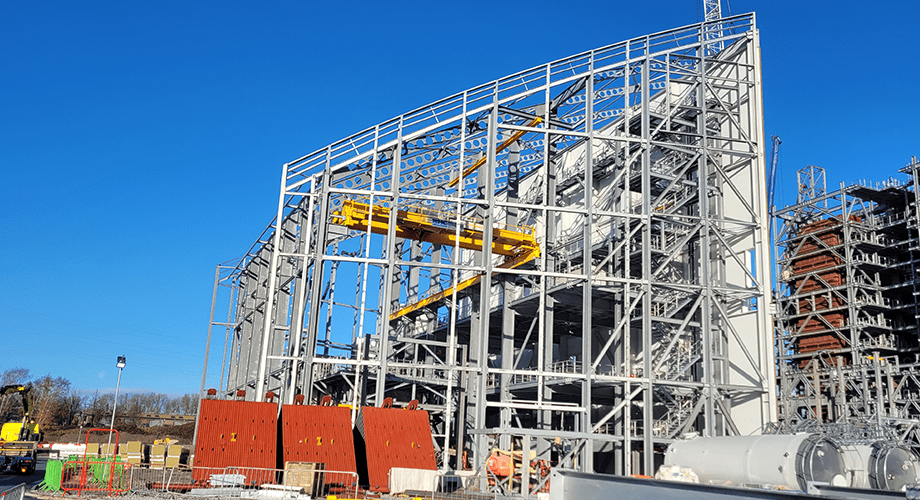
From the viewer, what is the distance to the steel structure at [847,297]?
161 ft

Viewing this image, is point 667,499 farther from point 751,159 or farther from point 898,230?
point 898,230

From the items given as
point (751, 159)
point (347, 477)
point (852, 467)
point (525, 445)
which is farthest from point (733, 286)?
point (347, 477)

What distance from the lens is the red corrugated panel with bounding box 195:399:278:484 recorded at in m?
24.0

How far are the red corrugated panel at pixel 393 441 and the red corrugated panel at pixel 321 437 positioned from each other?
2.08 ft

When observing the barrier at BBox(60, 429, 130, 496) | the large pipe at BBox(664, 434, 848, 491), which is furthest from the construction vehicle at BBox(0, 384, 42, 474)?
the large pipe at BBox(664, 434, 848, 491)

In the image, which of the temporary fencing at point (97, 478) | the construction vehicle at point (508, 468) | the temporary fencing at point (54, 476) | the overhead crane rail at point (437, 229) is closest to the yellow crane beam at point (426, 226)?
the overhead crane rail at point (437, 229)

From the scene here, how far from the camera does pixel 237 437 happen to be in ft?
82.1

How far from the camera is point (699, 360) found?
1265 inches

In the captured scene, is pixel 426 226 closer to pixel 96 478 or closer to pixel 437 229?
pixel 437 229

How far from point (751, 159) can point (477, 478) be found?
18949mm

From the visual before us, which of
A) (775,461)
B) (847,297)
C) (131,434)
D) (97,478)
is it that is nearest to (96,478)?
(97,478)

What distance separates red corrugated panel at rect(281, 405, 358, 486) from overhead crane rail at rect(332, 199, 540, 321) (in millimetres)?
8704

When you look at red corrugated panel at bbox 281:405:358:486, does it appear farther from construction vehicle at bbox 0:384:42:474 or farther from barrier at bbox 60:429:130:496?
construction vehicle at bbox 0:384:42:474

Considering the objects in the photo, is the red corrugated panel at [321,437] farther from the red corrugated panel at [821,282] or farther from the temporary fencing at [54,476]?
the red corrugated panel at [821,282]
